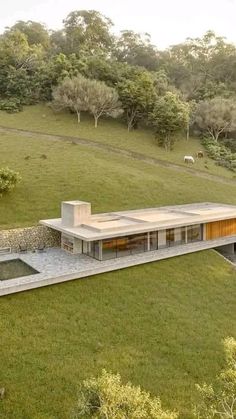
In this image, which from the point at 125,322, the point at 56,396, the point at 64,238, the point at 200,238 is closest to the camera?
the point at 56,396

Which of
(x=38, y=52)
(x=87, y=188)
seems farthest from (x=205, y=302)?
(x=38, y=52)

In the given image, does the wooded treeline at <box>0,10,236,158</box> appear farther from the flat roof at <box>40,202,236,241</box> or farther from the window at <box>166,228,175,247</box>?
the window at <box>166,228,175,247</box>

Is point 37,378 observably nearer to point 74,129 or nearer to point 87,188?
point 87,188

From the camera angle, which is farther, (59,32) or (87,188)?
(59,32)

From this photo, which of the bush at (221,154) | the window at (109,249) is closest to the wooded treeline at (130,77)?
the bush at (221,154)

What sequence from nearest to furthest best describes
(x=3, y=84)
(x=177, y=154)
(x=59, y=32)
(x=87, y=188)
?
(x=87, y=188) < (x=177, y=154) < (x=3, y=84) < (x=59, y=32)

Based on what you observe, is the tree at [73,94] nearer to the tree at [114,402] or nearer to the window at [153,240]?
the window at [153,240]
